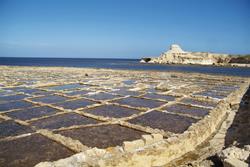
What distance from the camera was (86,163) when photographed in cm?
575

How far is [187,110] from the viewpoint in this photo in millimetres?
13789

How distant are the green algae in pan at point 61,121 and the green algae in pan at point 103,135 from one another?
2.96 feet

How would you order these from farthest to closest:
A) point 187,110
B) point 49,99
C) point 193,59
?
point 193,59
point 49,99
point 187,110

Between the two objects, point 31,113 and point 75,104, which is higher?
point 75,104

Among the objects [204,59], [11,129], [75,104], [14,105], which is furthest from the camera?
[204,59]

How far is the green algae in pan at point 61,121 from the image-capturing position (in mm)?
10312

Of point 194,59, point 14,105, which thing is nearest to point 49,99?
point 14,105

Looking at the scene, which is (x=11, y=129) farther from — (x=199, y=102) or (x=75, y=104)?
(x=199, y=102)

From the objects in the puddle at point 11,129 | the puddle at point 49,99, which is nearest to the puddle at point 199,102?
the puddle at point 49,99

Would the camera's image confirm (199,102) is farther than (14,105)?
Yes

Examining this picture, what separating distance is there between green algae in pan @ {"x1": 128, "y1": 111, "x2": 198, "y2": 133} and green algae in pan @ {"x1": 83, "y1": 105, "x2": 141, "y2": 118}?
1093 millimetres

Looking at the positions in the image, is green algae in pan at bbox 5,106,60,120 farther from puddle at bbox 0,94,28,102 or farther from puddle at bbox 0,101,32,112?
puddle at bbox 0,94,28,102

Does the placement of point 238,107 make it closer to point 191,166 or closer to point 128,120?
point 128,120

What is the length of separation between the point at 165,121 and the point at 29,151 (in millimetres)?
6681
